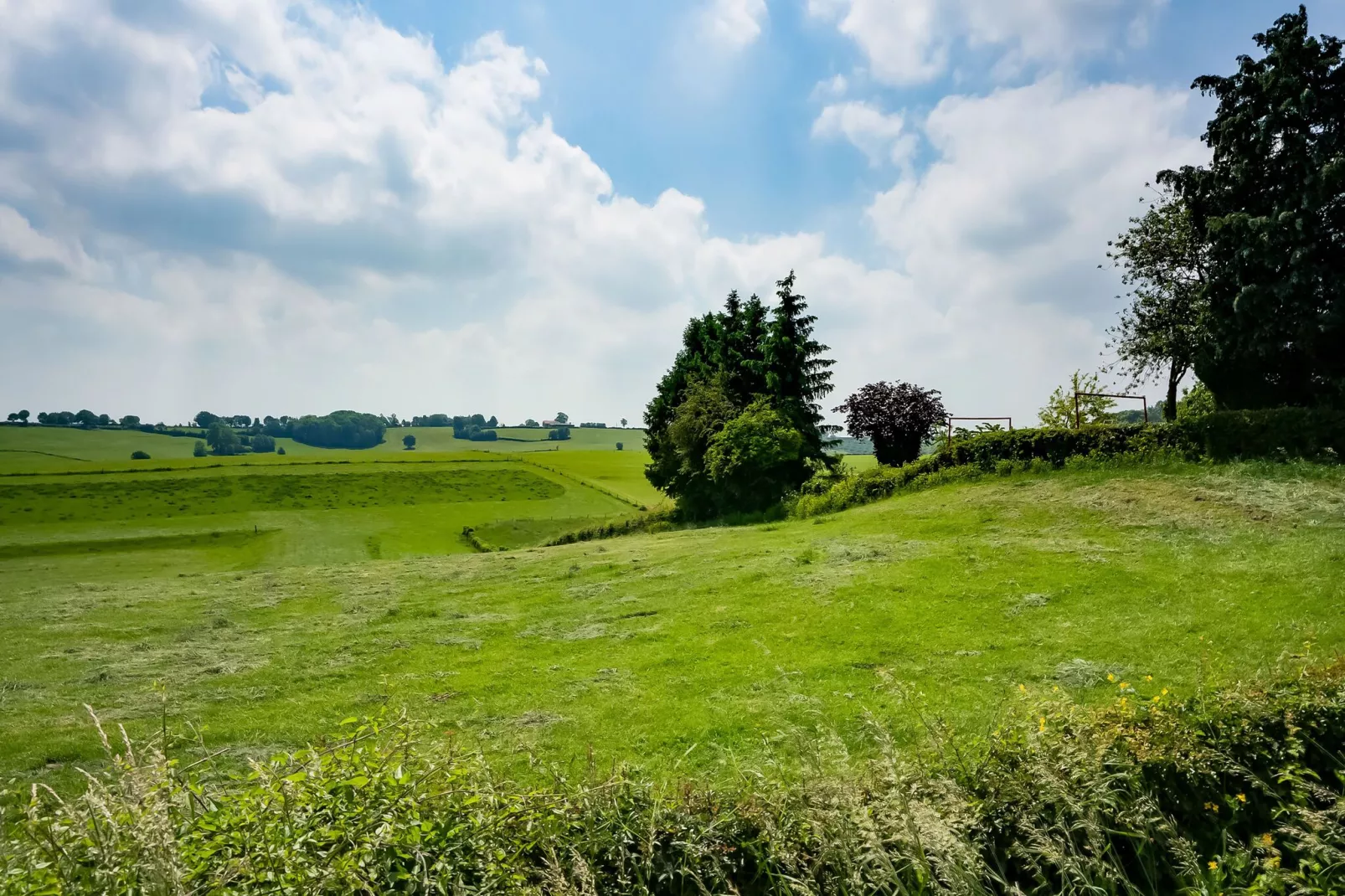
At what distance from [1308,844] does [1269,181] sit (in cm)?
3185

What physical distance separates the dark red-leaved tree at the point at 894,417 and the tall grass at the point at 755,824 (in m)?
34.4

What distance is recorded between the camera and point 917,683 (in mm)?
11039

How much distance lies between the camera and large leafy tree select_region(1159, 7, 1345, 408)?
968 inches

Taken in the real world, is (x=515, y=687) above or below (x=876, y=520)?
below

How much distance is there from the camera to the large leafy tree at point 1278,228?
2459cm

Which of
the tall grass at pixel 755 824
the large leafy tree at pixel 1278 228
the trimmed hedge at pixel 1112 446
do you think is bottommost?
the tall grass at pixel 755 824

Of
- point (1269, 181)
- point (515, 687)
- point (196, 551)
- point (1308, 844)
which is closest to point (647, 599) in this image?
point (515, 687)

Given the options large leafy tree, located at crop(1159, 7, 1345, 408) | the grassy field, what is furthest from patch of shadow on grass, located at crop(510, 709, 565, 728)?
large leafy tree, located at crop(1159, 7, 1345, 408)

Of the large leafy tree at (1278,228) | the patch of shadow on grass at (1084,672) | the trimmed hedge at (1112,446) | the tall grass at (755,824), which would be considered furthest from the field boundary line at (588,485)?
the tall grass at (755,824)

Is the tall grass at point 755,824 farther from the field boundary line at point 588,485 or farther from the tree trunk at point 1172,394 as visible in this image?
the field boundary line at point 588,485

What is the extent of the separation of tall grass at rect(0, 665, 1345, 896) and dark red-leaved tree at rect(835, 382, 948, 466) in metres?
34.4

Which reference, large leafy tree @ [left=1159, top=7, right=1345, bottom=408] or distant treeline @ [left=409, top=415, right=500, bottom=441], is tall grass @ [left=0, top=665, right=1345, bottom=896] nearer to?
large leafy tree @ [left=1159, top=7, right=1345, bottom=408]

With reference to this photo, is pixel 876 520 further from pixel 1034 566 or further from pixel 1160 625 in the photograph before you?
pixel 1160 625

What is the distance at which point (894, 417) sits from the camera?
3988 cm
